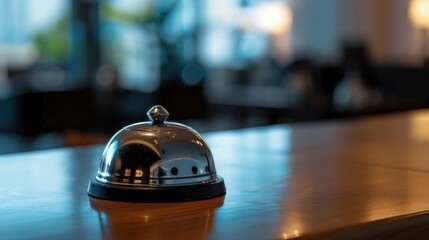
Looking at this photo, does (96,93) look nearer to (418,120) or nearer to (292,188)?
(418,120)

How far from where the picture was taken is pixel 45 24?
1088 cm

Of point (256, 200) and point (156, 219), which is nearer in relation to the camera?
point (156, 219)

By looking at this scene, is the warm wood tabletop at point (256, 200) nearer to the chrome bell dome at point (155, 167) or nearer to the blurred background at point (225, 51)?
the chrome bell dome at point (155, 167)

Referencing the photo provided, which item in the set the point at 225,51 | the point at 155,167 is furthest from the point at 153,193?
the point at 225,51

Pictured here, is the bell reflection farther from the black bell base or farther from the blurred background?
the blurred background

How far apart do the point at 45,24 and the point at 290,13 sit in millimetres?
3435

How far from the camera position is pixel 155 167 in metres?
1.00

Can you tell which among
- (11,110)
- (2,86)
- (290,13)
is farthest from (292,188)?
(290,13)

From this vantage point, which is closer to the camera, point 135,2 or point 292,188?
point 292,188

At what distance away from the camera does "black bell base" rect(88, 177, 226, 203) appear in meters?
0.99

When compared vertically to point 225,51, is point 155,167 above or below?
above

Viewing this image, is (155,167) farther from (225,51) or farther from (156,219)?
(225,51)

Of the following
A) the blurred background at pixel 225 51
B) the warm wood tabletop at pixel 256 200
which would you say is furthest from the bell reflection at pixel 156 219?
the blurred background at pixel 225 51

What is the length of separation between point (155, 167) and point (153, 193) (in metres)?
0.03
